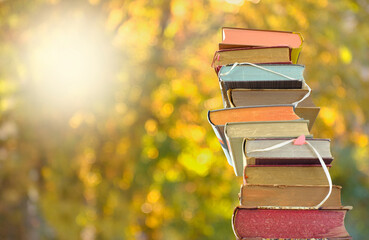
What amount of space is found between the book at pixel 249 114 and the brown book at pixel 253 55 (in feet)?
0.63

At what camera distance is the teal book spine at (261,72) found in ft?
4.31

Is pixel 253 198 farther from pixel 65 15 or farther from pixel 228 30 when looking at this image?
pixel 65 15

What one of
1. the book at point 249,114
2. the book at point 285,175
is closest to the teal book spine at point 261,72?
the book at point 249,114

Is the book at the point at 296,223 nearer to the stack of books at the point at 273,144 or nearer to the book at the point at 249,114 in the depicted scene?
the stack of books at the point at 273,144

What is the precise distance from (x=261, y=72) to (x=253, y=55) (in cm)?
7

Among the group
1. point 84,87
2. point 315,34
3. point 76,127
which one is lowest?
point 76,127

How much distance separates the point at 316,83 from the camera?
24.1 ft

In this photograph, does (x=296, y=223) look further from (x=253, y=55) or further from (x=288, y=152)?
(x=253, y=55)

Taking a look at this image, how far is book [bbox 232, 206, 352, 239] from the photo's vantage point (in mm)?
1100

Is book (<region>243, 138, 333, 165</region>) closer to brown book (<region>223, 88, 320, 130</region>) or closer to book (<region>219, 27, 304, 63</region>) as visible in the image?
brown book (<region>223, 88, 320, 130</region>)

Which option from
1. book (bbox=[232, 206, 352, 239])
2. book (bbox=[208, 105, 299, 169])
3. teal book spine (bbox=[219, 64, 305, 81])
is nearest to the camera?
book (bbox=[232, 206, 352, 239])

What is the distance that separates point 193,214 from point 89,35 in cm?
407

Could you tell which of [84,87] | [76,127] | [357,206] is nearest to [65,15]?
[84,87]

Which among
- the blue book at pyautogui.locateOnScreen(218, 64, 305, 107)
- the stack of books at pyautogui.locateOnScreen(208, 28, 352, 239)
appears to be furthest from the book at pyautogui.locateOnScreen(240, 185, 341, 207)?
the blue book at pyautogui.locateOnScreen(218, 64, 305, 107)
